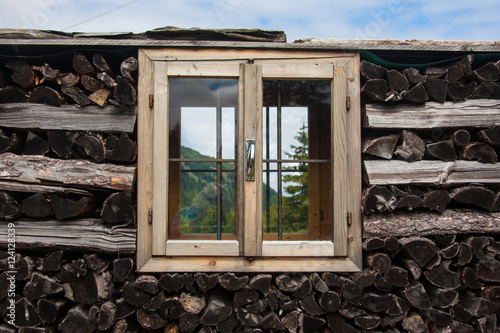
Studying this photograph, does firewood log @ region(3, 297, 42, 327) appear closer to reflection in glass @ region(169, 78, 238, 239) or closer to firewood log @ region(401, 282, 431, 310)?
reflection in glass @ region(169, 78, 238, 239)

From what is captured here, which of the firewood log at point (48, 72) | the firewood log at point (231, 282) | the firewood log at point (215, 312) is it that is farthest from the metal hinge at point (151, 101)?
the firewood log at point (215, 312)

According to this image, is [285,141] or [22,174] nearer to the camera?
[22,174]

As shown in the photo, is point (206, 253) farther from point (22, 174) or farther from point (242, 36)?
point (242, 36)

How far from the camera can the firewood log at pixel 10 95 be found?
82.2 inches

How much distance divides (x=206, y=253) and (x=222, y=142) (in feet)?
2.76

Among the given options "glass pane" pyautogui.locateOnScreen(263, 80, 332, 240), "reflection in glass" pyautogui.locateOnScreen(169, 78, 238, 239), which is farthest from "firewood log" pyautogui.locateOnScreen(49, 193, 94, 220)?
"glass pane" pyautogui.locateOnScreen(263, 80, 332, 240)

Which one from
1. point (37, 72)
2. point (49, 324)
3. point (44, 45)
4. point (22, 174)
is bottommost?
point (49, 324)

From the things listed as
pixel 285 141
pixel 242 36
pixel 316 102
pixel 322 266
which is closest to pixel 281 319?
pixel 322 266

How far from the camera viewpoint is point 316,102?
2.19 m

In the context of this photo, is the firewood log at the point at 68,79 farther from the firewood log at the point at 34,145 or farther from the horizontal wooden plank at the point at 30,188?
the horizontal wooden plank at the point at 30,188

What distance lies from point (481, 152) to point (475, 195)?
0.33 metres

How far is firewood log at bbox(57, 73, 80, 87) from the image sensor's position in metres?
2.07

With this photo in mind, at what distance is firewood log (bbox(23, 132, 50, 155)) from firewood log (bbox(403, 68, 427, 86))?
2.72 metres

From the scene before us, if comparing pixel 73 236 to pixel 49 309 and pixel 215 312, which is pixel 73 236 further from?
pixel 215 312
